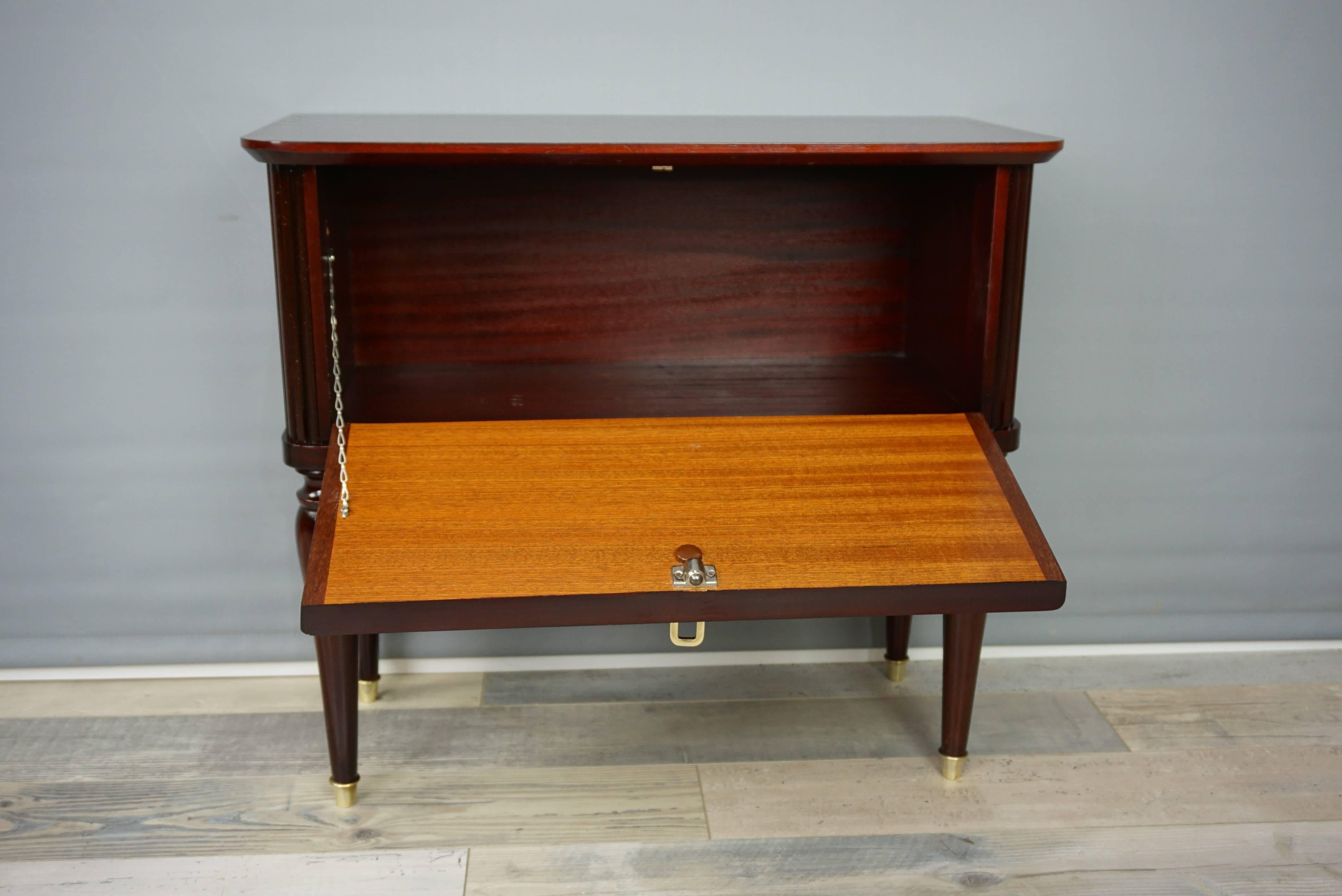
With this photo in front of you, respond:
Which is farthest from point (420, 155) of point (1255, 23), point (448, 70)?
point (1255, 23)

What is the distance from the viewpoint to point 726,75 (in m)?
1.88

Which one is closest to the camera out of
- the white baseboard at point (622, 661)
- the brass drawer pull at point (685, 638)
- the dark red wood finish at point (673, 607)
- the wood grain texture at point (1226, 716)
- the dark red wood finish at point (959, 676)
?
the dark red wood finish at point (673, 607)

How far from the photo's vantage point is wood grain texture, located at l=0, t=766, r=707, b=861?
1.61 m

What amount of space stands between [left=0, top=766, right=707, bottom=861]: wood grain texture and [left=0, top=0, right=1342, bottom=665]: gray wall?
385 millimetres

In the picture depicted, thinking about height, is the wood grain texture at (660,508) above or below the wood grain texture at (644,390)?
below

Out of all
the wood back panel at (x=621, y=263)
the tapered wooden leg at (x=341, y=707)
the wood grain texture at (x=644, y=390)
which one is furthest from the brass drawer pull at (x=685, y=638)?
the wood back panel at (x=621, y=263)

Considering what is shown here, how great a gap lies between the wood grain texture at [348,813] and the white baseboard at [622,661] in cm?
34

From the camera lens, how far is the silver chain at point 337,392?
1.45 m

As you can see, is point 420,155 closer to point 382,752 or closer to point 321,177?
point 321,177

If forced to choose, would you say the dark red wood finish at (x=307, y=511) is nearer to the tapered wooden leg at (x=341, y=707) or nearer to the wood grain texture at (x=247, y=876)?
the tapered wooden leg at (x=341, y=707)

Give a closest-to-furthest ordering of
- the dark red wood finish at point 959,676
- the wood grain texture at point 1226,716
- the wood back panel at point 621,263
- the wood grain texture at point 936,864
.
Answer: the wood grain texture at point 936,864 → the dark red wood finish at point 959,676 → the wood back panel at point 621,263 → the wood grain texture at point 1226,716

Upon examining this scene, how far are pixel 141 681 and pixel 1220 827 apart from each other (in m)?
1.89

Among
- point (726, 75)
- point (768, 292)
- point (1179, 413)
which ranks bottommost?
point (1179, 413)

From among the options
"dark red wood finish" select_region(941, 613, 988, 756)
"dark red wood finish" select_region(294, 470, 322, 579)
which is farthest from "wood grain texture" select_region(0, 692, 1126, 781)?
"dark red wood finish" select_region(294, 470, 322, 579)
